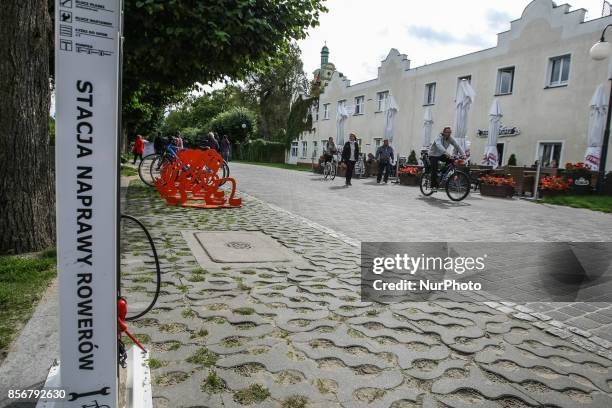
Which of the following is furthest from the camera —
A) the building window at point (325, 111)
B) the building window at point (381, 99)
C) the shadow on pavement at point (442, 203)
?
the building window at point (325, 111)

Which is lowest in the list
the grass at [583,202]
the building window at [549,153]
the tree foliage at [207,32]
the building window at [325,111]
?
the grass at [583,202]

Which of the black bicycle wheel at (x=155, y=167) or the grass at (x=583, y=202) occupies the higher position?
the black bicycle wheel at (x=155, y=167)

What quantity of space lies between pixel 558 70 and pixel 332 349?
2090 centimetres

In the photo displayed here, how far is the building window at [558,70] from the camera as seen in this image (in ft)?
61.3

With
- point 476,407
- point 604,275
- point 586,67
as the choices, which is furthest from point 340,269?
point 586,67

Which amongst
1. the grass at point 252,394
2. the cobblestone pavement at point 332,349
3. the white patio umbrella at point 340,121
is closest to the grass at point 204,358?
the cobblestone pavement at point 332,349

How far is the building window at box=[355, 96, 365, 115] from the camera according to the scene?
33.3 m

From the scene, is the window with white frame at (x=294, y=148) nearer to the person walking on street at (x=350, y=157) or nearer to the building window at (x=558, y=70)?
the building window at (x=558, y=70)

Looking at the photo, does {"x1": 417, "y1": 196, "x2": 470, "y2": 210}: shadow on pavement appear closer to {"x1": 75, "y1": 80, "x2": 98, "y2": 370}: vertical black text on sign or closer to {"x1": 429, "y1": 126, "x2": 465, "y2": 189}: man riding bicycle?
{"x1": 429, "y1": 126, "x2": 465, "y2": 189}: man riding bicycle

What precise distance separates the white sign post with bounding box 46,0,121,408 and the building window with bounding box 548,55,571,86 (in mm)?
21155

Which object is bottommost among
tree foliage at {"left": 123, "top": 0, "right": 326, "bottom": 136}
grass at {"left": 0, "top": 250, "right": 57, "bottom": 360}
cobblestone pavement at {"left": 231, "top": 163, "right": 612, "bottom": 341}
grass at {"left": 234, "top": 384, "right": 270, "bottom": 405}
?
grass at {"left": 234, "top": 384, "right": 270, "bottom": 405}

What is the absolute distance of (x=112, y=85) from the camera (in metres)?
1.53

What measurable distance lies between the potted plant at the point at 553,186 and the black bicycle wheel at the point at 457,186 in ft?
12.9

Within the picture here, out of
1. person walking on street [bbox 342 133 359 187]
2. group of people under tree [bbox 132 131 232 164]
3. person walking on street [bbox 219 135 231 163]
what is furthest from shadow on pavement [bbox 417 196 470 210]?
person walking on street [bbox 219 135 231 163]
